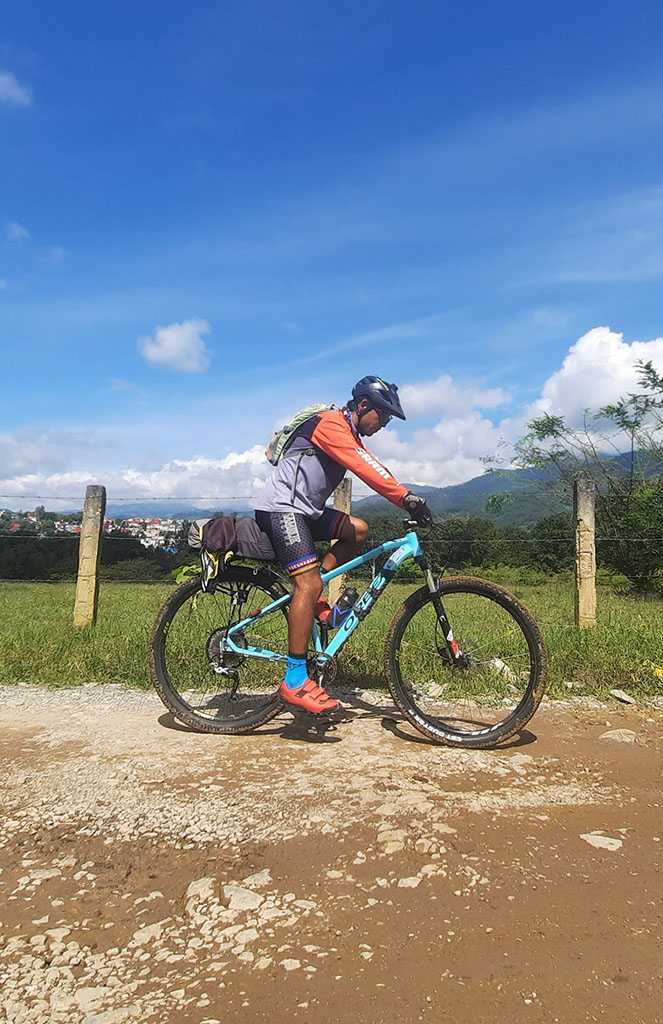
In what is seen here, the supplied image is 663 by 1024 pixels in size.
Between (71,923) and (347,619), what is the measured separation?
2.43 metres

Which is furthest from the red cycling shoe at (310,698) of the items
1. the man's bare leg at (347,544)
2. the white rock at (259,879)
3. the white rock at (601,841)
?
the white rock at (601,841)

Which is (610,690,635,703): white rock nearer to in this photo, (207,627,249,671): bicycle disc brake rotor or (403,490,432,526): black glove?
(403,490,432,526): black glove

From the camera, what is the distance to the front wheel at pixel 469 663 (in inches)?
160

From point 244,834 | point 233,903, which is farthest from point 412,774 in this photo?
point 233,903

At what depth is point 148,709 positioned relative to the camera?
4.79 meters

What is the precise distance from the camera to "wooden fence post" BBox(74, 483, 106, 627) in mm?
7621

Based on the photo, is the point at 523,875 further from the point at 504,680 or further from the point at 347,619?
the point at 504,680

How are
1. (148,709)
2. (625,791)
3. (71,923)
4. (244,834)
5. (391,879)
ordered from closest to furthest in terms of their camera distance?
(71,923) → (391,879) → (244,834) → (625,791) → (148,709)

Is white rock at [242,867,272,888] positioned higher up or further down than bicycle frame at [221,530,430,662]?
further down

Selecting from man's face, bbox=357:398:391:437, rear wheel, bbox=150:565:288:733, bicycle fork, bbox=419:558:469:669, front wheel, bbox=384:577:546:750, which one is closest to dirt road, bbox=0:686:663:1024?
front wheel, bbox=384:577:546:750

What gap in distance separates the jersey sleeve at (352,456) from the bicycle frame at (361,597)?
319mm

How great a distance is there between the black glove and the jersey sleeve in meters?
0.04

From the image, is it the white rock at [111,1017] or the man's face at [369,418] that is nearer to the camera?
the white rock at [111,1017]

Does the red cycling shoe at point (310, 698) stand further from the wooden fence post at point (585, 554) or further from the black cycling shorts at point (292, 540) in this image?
the wooden fence post at point (585, 554)
